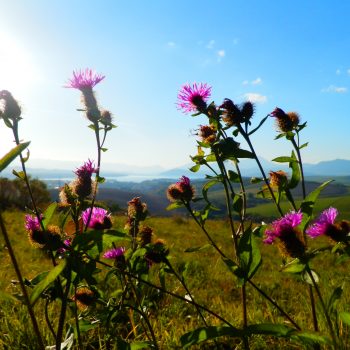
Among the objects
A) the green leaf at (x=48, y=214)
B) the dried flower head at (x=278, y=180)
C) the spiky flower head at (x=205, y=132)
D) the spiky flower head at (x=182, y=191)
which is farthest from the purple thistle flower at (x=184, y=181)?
the green leaf at (x=48, y=214)

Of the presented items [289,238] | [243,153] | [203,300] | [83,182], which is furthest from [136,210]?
[203,300]

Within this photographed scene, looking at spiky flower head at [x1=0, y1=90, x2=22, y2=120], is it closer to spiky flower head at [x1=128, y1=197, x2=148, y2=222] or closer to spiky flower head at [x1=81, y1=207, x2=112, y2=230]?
spiky flower head at [x1=81, y1=207, x2=112, y2=230]

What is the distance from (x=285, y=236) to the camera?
1.88 m

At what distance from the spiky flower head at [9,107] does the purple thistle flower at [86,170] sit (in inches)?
18.6

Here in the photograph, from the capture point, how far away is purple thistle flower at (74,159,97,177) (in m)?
2.32

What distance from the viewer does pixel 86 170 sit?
7.73ft

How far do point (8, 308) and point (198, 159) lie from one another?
2.97 meters

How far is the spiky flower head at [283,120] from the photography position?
2.78 meters

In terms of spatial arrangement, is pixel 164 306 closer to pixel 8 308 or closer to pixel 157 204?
pixel 8 308

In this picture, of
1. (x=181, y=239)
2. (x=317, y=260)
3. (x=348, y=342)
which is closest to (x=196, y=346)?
(x=348, y=342)

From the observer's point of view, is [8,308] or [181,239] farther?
[181,239]

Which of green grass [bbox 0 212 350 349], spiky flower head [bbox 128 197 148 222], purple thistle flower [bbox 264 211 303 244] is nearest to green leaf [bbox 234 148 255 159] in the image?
purple thistle flower [bbox 264 211 303 244]

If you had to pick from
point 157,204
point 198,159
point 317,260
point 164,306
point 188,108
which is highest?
point 188,108

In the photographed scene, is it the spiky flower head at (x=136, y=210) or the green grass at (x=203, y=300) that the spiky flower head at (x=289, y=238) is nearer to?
the green grass at (x=203, y=300)
